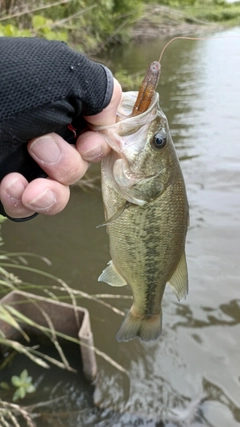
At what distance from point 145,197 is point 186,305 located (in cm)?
274

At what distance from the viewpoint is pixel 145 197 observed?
67.9 inches

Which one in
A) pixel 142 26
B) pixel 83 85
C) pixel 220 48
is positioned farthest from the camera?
pixel 142 26

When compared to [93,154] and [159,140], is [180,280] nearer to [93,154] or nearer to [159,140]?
[159,140]

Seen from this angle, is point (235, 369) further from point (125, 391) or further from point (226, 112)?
point (226, 112)

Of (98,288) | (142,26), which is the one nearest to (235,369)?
(98,288)

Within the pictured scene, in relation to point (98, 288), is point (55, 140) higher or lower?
higher

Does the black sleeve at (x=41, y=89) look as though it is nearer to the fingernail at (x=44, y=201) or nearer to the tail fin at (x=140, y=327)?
the fingernail at (x=44, y=201)

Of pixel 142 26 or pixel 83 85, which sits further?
pixel 142 26

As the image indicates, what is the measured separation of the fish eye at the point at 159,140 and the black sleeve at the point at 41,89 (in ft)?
1.09

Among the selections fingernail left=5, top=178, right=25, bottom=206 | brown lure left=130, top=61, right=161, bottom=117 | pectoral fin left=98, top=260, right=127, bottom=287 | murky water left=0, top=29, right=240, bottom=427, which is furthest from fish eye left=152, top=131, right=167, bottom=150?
murky water left=0, top=29, right=240, bottom=427

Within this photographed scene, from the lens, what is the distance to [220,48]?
18.1 meters

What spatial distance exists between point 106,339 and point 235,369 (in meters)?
1.21

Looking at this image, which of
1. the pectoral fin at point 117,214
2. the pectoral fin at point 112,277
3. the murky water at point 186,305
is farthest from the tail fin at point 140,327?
the murky water at point 186,305

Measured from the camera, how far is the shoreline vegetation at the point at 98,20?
200 inches
